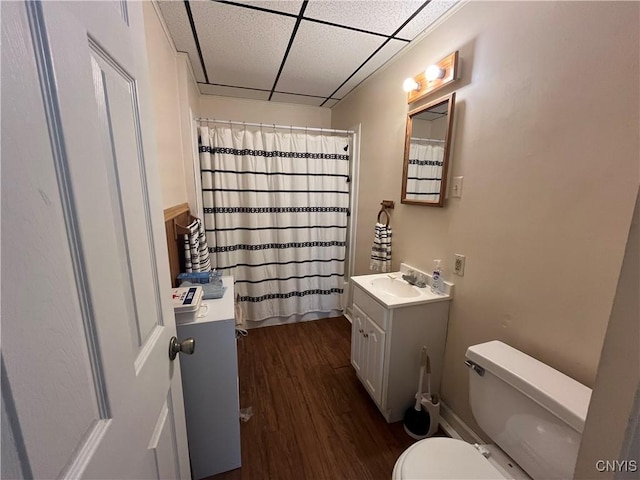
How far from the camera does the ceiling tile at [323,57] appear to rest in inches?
63.7

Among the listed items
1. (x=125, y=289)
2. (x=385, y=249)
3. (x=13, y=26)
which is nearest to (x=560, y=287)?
(x=385, y=249)

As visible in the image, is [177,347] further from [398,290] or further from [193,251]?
[398,290]

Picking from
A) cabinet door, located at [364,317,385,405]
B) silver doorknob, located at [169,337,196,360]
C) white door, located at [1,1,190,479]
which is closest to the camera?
white door, located at [1,1,190,479]

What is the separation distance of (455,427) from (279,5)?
247cm

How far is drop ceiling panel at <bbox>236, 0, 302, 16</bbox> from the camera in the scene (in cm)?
135

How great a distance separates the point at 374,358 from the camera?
1616mm

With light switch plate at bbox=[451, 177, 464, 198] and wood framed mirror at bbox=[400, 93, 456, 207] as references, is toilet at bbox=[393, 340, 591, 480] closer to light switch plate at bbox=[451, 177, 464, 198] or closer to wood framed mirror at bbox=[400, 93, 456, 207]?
light switch plate at bbox=[451, 177, 464, 198]

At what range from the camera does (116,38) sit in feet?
1.78

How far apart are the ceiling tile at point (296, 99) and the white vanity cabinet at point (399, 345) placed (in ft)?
6.78

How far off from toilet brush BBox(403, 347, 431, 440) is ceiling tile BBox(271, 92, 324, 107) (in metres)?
2.51

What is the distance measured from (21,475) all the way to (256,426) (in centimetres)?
156

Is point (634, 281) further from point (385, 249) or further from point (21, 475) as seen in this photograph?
point (385, 249)

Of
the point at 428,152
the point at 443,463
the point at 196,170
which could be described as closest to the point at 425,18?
the point at 428,152

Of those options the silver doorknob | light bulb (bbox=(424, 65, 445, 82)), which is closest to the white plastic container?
the silver doorknob
